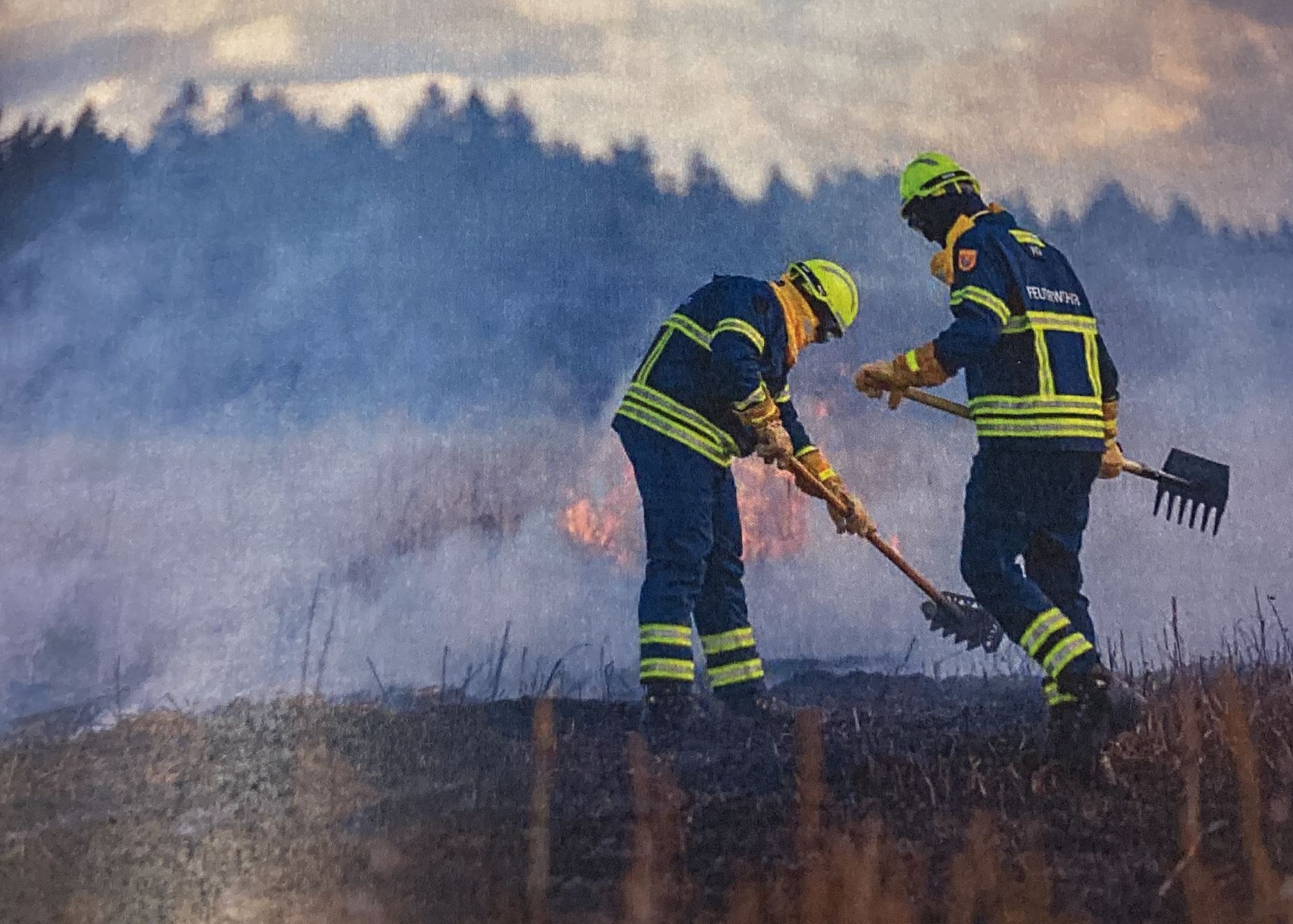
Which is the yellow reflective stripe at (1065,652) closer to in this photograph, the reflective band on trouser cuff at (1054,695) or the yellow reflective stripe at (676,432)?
the reflective band on trouser cuff at (1054,695)

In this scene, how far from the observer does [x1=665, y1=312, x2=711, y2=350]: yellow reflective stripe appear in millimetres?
3752

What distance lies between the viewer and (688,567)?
3.60 meters

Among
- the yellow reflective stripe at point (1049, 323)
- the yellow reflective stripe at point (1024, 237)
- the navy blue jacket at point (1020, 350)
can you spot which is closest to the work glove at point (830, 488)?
the navy blue jacket at point (1020, 350)

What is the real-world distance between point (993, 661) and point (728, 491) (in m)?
0.93

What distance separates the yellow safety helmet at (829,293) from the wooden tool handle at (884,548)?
47cm

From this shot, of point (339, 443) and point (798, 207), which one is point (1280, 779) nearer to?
point (798, 207)

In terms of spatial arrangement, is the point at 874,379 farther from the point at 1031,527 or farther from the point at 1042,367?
the point at 1031,527

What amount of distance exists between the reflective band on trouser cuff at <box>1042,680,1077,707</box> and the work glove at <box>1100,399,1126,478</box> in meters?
0.72

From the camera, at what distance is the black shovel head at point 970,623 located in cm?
362

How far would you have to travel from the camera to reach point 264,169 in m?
4.04

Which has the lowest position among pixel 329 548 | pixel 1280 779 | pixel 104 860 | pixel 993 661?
pixel 104 860

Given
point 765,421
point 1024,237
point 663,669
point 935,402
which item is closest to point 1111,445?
point 935,402

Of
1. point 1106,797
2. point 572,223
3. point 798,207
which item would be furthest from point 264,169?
point 1106,797

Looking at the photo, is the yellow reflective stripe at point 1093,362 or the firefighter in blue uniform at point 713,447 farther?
the yellow reflective stripe at point 1093,362
